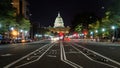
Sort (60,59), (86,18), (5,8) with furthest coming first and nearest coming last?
1. (86,18)
2. (5,8)
3. (60,59)

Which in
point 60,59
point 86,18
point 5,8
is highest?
point 86,18

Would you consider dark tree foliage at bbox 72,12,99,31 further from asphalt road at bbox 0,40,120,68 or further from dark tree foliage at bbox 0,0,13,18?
asphalt road at bbox 0,40,120,68

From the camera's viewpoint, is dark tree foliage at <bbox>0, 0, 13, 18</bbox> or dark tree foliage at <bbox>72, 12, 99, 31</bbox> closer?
dark tree foliage at <bbox>0, 0, 13, 18</bbox>

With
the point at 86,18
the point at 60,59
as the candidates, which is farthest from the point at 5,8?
the point at 86,18

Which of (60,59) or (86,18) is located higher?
(86,18)

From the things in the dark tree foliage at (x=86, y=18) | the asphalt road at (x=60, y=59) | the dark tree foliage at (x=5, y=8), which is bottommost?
the asphalt road at (x=60, y=59)

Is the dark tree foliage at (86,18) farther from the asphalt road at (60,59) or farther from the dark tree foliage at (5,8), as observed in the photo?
the asphalt road at (60,59)

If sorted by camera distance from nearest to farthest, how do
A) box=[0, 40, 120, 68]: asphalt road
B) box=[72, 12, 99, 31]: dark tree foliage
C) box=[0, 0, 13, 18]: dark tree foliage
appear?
box=[0, 40, 120, 68]: asphalt road
box=[0, 0, 13, 18]: dark tree foliage
box=[72, 12, 99, 31]: dark tree foliage

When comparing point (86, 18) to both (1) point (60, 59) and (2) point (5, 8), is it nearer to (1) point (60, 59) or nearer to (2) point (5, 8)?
(2) point (5, 8)

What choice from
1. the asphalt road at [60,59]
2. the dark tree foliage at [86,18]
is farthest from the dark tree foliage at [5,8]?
the dark tree foliage at [86,18]

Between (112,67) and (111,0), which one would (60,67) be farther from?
(111,0)

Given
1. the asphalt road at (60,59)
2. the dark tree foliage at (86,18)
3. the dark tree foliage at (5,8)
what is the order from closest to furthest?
the asphalt road at (60,59), the dark tree foliage at (5,8), the dark tree foliage at (86,18)

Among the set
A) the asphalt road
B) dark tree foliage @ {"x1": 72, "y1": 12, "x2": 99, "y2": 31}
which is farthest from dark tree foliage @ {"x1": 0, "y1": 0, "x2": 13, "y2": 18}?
dark tree foliage @ {"x1": 72, "y1": 12, "x2": 99, "y2": 31}

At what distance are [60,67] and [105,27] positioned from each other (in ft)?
258
